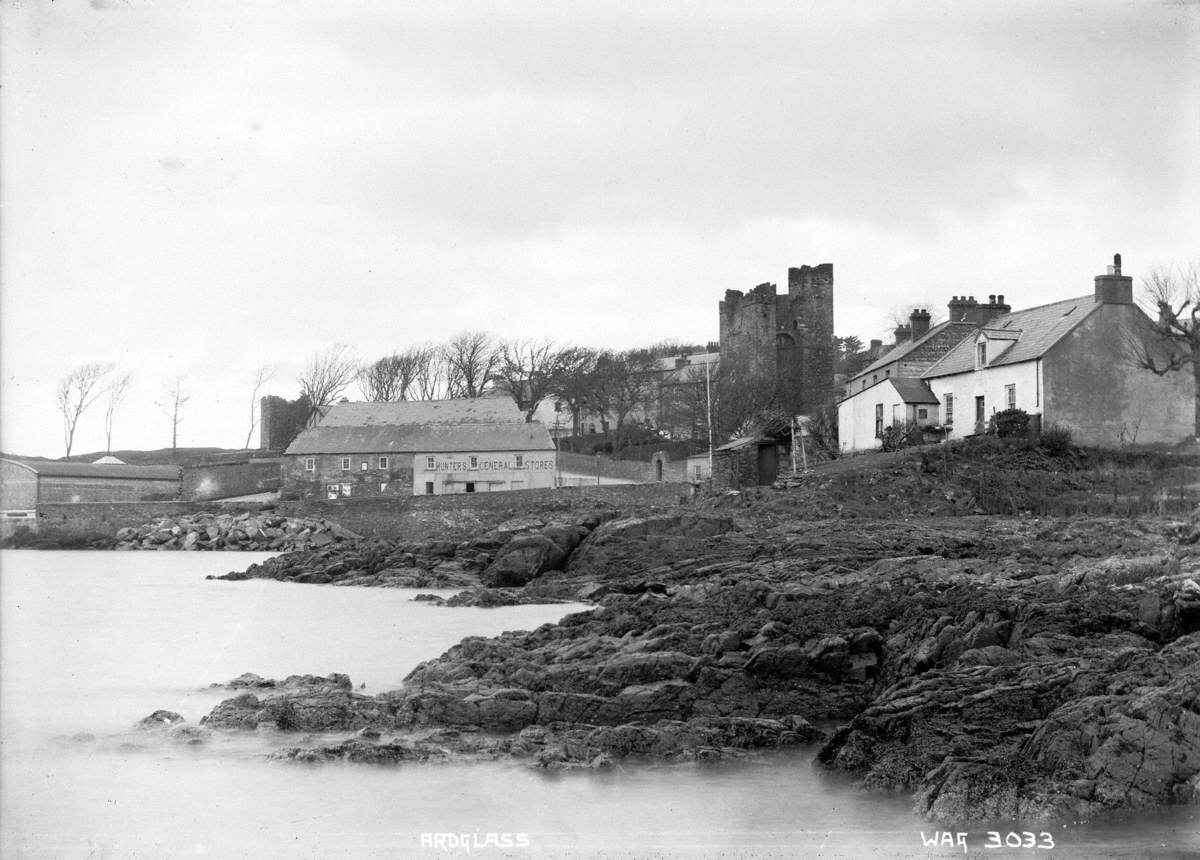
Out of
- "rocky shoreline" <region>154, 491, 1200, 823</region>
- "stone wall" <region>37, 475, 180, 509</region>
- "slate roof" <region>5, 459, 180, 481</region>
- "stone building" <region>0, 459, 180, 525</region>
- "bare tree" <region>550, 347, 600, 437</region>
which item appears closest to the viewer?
"rocky shoreline" <region>154, 491, 1200, 823</region>

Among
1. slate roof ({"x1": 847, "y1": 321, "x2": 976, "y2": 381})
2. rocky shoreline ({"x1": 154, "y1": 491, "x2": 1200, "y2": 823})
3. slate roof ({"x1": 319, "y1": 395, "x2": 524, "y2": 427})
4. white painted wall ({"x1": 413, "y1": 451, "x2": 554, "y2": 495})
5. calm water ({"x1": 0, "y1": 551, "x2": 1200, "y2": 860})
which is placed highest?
slate roof ({"x1": 847, "y1": 321, "x2": 976, "y2": 381})

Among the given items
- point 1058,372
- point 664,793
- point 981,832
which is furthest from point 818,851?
point 1058,372

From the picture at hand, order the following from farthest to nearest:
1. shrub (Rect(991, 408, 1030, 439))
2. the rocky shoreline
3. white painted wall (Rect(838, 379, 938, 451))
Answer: white painted wall (Rect(838, 379, 938, 451)), shrub (Rect(991, 408, 1030, 439)), the rocky shoreline

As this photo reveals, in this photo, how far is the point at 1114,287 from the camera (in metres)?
37.2

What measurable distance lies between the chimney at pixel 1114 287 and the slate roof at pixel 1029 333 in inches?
14.3

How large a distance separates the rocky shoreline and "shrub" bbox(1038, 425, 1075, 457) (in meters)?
15.3

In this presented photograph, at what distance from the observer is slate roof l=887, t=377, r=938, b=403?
138 feet

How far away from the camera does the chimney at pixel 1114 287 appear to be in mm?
37000

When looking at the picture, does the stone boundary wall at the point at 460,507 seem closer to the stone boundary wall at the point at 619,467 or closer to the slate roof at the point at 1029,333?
the slate roof at the point at 1029,333

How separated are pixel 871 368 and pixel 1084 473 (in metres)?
16.3

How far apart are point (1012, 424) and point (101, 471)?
138 feet

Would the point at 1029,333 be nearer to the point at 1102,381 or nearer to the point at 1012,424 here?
the point at 1102,381

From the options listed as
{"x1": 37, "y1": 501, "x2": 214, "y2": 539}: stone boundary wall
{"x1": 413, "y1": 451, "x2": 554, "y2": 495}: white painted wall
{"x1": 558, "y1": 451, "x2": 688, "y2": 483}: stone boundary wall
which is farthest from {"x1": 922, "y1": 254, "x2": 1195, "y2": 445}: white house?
{"x1": 37, "y1": 501, "x2": 214, "y2": 539}: stone boundary wall

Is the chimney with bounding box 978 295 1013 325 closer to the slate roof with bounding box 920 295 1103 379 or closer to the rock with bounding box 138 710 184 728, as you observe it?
the slate roof with bounding box 920 295 1103 379
